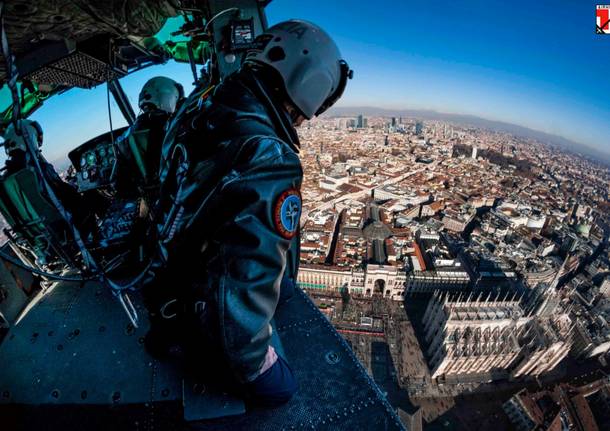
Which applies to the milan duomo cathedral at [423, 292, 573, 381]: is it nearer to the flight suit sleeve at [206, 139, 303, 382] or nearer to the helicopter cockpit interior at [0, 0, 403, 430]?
the helicopter cockpit interior at [0, 0, 403, 430]

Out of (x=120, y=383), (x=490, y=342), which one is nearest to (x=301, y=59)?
(x=120, y=383)

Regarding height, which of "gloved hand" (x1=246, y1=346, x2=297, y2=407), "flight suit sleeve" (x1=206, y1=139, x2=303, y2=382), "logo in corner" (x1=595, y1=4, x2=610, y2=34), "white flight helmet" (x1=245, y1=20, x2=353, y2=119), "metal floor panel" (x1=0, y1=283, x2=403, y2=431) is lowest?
"metal floor panel" (x1=0, y1=283, x2=403, y2=431)

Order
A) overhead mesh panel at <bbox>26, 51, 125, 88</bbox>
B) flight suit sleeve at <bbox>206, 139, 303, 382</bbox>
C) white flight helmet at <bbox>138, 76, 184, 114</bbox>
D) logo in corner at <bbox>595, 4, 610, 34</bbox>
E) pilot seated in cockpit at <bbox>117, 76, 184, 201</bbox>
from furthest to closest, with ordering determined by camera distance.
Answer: logo in corner at <bbox>595, 4, 610, 34</bbox>, white flight helmet at <bbox>138, 76, 184, 114</bbox>, overhead mesh panel at <bbox>26, 51, 125, 88</bbox>, pilot seated in cockpit at <bbox>117, 76, 184, 201</bbox>, flight suit sleeve at <bbox>206, 139, 303, 382</bbox>

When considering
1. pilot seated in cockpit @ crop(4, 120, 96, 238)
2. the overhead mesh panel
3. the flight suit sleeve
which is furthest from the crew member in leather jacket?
the overhead mesh panel

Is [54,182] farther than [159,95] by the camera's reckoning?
No

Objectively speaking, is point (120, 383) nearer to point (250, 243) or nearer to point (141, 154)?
point (250, 243)

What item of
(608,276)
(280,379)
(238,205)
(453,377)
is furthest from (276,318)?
(608,276)

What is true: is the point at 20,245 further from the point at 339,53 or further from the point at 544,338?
the point at 544,338
